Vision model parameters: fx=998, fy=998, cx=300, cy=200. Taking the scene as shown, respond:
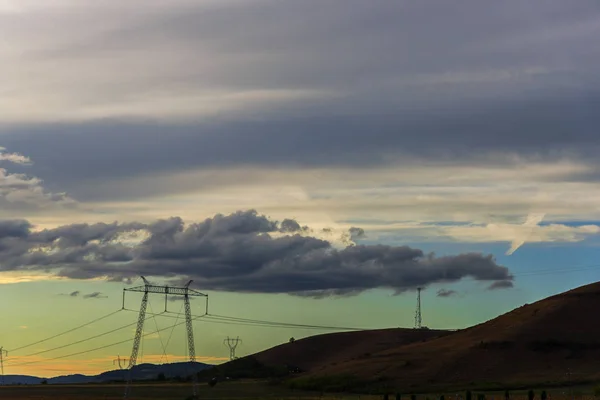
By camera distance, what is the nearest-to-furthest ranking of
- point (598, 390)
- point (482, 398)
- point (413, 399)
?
point (482, 398)
point (413, 399)
point (598, 390)

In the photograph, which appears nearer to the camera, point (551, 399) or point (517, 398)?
point (551, 399)

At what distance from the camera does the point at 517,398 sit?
643 ft

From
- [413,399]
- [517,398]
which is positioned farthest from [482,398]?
[517,398]

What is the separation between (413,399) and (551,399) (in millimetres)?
27677

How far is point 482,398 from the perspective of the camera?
164 meters

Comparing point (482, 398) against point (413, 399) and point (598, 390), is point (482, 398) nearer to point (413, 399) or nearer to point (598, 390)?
point (413, 399)

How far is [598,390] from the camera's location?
187875 millimetres

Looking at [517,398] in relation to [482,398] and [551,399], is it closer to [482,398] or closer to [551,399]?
[551,399]

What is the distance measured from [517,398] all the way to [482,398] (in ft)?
117

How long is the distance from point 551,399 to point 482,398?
2652cm

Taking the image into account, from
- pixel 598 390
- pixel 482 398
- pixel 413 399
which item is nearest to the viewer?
pixel 482 398

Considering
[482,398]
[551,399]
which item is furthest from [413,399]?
[551,399]

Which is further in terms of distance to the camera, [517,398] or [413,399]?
[517,398]

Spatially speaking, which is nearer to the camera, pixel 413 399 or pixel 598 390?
pixel 413 399
